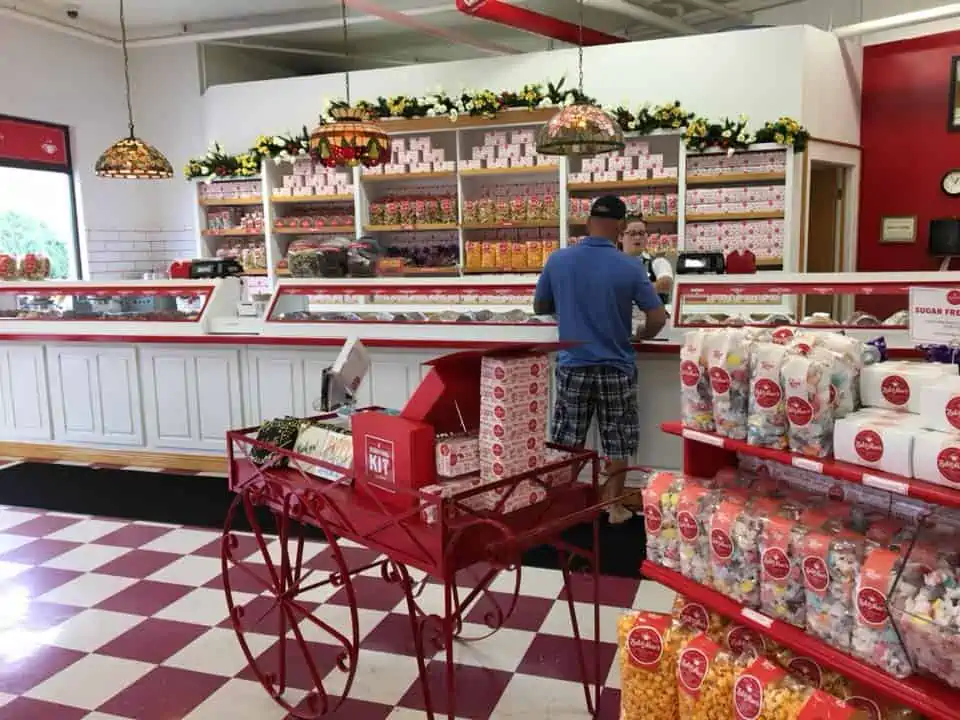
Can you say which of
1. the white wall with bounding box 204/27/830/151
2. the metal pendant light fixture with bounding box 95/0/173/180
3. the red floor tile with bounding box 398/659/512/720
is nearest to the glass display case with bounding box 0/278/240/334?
the metal pendant light fixture with bounding box 95/0/173/180

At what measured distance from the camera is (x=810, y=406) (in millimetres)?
1813

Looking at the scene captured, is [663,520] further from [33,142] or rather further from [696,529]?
[33,142]

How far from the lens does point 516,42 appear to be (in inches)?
414

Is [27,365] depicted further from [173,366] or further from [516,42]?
[516,42]

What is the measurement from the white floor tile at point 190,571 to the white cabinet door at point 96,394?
217cm

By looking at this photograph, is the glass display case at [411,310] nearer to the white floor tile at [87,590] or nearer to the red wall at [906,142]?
the white floor tile at [87,590]

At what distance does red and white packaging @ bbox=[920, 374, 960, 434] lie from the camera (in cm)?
161

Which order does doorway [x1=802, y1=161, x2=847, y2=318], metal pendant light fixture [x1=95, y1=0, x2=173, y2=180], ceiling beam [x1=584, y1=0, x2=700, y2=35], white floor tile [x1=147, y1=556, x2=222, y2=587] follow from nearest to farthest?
white floor tile [x1=147, y1=556, x2=222, y2=587] < metal pendant light fixture [x1=95, y1=0, x2=173, y2=180] < ceiling beam [x1=584, y1=0, x2=700, y2=35] < doorway [x1=802, y1=161, x2=847, y2=318]

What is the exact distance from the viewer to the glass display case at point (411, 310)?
16.3ft

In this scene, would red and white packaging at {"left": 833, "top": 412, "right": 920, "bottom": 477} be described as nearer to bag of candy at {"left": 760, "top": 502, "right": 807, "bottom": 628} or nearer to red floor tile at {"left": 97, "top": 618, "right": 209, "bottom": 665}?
bag of candy at {"left": 760, "top": 502, "right": 807, "bottom": 628}

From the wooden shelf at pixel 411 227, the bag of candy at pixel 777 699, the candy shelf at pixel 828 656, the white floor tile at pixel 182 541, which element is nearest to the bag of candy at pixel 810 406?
the candy shelf at pixel 828 656

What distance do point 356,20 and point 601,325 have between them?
21.4 ft

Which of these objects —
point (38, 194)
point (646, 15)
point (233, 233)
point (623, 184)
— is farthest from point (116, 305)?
point (646, 15)

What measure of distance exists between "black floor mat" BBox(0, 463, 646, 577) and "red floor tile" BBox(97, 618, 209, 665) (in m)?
1.19
